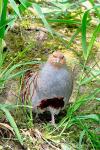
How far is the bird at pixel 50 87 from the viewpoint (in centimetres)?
397

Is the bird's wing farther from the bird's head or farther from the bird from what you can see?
the bird's head

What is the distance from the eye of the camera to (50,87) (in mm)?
3963

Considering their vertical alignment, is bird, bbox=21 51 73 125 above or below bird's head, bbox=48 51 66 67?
below

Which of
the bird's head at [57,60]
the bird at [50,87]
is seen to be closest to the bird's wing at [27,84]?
the bird at [50,87]

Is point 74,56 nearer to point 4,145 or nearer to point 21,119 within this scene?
point 21,119

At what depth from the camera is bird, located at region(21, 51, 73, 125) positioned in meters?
3.97

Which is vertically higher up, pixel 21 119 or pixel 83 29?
pixel 83 29

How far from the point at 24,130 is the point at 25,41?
5.09 ft

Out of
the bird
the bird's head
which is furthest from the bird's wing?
the bird's head

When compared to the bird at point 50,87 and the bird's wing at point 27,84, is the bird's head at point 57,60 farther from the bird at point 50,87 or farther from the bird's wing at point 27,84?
the bird's wing at point 27,84

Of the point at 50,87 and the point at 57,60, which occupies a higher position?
the point at 57,60

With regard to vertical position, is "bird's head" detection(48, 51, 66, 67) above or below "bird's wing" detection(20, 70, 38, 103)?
above

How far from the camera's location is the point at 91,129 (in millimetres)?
3943

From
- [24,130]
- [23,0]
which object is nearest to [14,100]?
[24,130]
